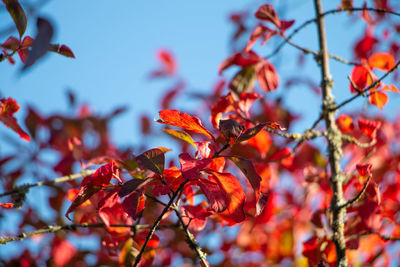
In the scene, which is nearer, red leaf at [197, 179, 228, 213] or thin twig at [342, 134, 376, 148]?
red leaf at [197, 179, 228, 213]

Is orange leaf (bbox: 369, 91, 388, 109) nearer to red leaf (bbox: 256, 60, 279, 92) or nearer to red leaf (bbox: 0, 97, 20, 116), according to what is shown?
red leaf (bbox: 256, 60, 279, 92)

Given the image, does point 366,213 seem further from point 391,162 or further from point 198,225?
point 391,162

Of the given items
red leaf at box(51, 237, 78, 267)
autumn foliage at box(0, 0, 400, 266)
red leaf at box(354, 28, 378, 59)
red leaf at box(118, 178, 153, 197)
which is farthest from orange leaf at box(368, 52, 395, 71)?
red leaf at box(51, 237, 78, 267)

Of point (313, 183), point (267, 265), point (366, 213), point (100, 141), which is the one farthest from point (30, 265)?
point (366, 213)

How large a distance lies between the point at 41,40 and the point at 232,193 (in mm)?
474

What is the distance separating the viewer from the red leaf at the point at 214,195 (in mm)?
770

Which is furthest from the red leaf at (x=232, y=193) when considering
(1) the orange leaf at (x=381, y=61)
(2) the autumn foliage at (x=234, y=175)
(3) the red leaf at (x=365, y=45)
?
(3) the red leaf at (x=365, y=45)

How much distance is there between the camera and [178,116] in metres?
0.79

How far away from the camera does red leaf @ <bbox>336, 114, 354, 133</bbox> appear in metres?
1.35

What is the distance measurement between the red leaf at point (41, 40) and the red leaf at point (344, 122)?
1.09 metres

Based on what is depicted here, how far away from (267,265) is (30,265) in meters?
1.36

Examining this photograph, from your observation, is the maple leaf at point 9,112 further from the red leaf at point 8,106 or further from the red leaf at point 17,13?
the red leaf at point 17,13

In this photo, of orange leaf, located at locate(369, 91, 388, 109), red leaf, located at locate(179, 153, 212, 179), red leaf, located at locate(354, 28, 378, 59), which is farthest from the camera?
red leaf, located at locate(354, 28, 378, 59)

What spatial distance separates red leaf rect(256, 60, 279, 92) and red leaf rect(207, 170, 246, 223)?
664 mm
